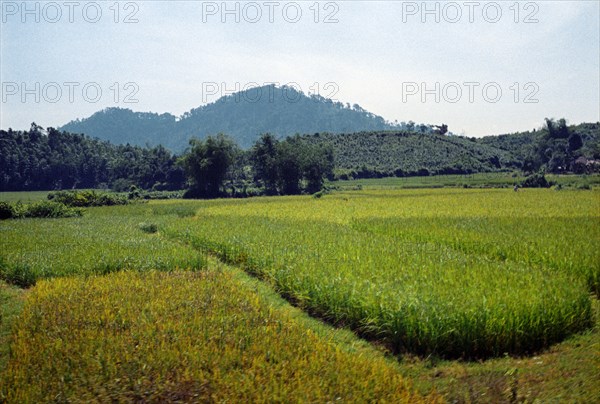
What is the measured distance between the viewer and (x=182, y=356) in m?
6.95

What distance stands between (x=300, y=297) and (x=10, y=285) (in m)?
9.19

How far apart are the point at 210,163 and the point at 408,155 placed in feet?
201

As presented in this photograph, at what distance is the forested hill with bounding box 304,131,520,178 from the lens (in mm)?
102688

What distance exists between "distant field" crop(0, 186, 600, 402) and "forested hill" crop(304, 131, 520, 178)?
3386 inches

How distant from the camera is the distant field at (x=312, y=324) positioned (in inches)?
251

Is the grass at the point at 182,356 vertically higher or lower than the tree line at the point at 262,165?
lower

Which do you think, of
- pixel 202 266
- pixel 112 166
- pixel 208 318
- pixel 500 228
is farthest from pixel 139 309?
pixel 112 166

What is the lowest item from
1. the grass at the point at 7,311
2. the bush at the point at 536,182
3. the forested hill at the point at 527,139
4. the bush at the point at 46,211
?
the grass at the point at 7,311

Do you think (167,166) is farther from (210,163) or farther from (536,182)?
(536,182)

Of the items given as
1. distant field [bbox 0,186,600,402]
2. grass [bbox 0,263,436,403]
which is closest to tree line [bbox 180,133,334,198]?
distant field [bbox 0,186,600,402]

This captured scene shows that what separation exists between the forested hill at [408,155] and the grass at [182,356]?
90.4 m

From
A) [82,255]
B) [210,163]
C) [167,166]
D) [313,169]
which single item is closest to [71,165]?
[167,166]

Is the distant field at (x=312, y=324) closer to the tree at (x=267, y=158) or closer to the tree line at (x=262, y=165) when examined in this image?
the tree line at (x=262, y=165)

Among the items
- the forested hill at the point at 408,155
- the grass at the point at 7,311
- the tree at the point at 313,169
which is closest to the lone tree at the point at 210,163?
the tree at the point at 313,169
